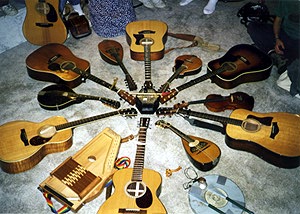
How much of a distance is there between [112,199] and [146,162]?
0.61m

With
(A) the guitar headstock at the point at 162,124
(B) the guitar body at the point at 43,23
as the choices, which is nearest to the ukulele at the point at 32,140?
(A) the guitar headstock at the point at 162,124

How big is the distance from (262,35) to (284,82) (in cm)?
75

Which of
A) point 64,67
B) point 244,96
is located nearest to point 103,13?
point 64,67

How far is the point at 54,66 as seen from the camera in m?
3.74

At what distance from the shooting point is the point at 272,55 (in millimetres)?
4082

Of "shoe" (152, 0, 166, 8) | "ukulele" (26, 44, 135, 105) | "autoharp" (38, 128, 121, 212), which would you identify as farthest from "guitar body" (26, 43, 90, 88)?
"shoe" (152, 0, 166, 8)

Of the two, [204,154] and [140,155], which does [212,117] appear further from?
[140,155]

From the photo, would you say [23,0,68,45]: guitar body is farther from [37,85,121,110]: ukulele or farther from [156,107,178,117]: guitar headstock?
[156,107,178,117]: guitar headstock

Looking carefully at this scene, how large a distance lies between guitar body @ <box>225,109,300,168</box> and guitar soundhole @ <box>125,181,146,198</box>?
942 mm

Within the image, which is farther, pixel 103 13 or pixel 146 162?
pixel 103 13

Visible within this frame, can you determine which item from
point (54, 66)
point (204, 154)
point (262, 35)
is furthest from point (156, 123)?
point (262, 35)

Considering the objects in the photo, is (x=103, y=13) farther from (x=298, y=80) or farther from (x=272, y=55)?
(x=298, y=80)

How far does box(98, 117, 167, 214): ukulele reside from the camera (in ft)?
8.68

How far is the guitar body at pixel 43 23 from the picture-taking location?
4164 mm
